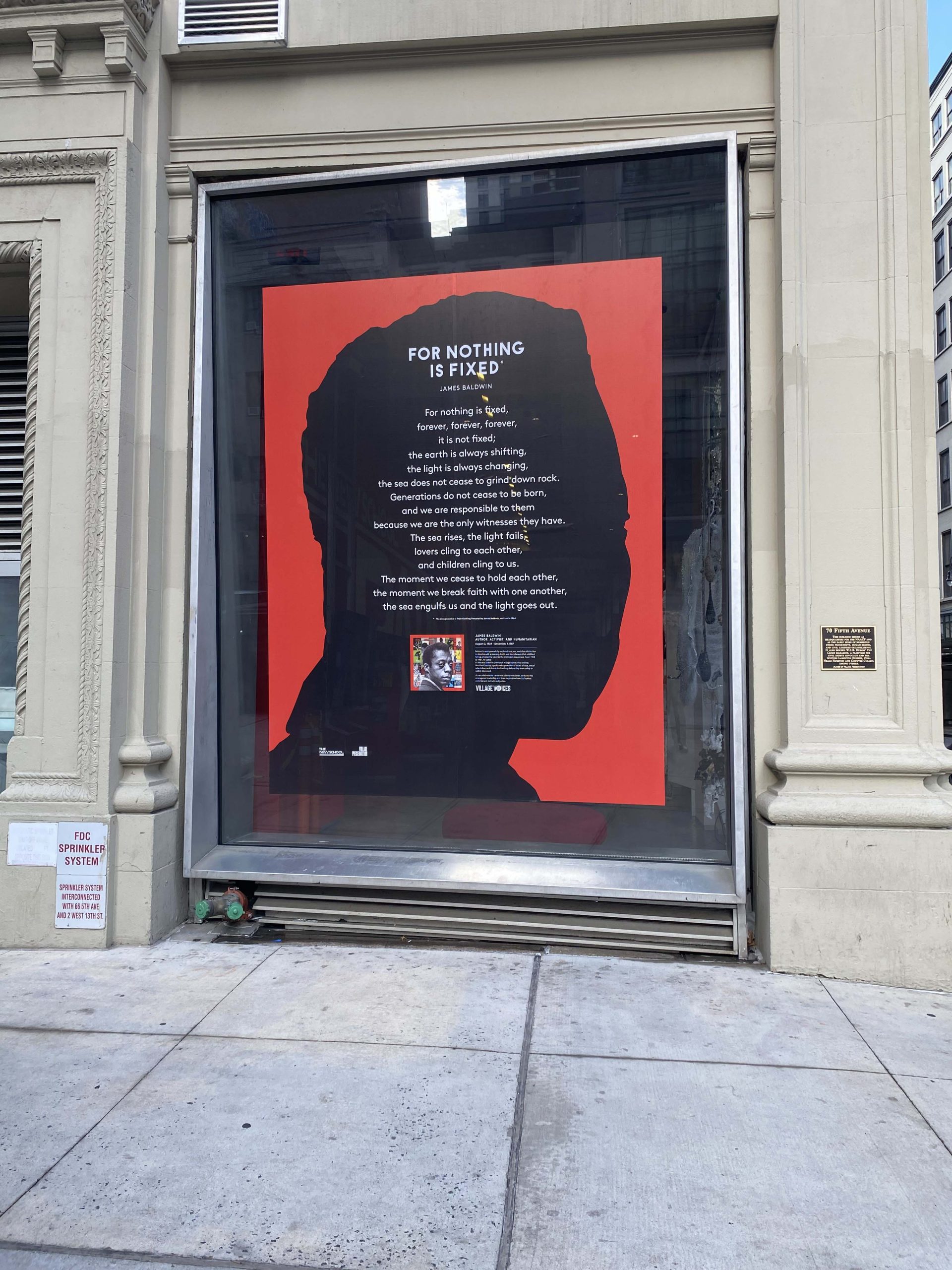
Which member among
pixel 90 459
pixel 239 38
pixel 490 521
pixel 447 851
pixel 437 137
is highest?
pixel 239 38

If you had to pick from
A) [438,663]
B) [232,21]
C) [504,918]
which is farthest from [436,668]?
[232,21]

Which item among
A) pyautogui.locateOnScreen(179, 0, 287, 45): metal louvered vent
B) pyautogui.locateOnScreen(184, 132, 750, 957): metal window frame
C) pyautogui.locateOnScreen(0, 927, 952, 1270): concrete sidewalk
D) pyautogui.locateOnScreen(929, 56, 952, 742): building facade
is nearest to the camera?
pyautogui.locateOnScreen(0, 927, 952, 1270): concrete sidewalk

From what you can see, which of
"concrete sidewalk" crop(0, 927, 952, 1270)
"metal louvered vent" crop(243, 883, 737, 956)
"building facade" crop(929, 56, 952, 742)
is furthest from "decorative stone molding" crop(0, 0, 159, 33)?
"building facade" crop(929, 56, 952, 742)

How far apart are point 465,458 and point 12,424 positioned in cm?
358

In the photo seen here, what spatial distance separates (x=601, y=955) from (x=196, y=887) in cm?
274

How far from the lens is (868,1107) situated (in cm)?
346

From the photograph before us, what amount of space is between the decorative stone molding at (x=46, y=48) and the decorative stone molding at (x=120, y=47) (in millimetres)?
322

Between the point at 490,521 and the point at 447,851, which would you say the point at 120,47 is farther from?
the point at 447,851

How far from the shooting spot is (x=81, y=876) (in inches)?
213

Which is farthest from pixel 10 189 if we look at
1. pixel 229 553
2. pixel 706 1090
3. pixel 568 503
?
pixel 706 1090

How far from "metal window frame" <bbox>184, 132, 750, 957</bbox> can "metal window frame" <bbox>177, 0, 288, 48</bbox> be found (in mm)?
798

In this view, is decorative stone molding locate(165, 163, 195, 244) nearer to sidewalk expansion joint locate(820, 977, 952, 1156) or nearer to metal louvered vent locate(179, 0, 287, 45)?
metal louvered vent locate(179, 0, 287, 45)

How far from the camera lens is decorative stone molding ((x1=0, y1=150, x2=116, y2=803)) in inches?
217

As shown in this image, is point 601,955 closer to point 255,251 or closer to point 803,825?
point 803,825
